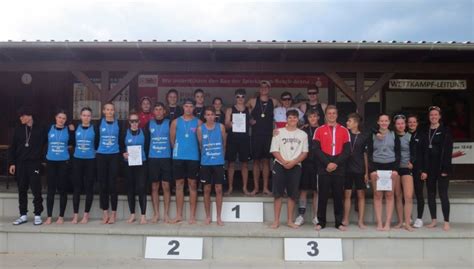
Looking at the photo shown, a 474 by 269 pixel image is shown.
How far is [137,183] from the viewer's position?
5.43 meters

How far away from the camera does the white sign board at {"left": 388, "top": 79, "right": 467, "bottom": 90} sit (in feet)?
27.4

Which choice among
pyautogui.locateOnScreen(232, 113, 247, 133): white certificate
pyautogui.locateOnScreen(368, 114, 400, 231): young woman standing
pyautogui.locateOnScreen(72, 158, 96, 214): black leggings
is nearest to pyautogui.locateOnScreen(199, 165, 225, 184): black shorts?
pyautogui.locateOnScreen(232, 113, 247, 133): white certificate

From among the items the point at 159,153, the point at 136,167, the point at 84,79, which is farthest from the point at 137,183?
the point at 84,79

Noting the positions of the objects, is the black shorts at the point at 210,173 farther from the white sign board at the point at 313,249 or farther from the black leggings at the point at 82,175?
the black leggings at the point at 82,175

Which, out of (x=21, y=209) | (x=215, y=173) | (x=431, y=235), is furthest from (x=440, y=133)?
(x=21, y=209)

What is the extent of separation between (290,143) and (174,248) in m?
2.01

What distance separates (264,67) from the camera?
6.34 m

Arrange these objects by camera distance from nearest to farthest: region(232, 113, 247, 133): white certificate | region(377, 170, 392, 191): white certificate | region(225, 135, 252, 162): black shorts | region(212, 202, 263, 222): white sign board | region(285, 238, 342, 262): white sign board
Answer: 1. region(285, 238, 342, 262): white sign board
2. region(377, 170, 392, 191): white certificate
3. region(212, 202, 263, 222): white sign board
4. region(232, 113, 247, 133): white certificate
5. region(225, 135, 252, 162): black shorts

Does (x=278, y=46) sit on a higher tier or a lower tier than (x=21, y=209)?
higher

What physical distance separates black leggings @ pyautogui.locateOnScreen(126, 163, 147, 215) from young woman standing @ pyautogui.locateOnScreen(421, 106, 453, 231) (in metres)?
3.73

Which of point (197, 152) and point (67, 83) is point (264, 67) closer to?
point (197, 152)

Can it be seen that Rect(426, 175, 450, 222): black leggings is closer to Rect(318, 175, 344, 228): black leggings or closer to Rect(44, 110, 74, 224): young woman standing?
Rect(318, 175, 344, 228): black leggings

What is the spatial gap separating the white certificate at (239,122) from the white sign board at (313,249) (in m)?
1.76

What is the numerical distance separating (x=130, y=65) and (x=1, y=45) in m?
1.80
